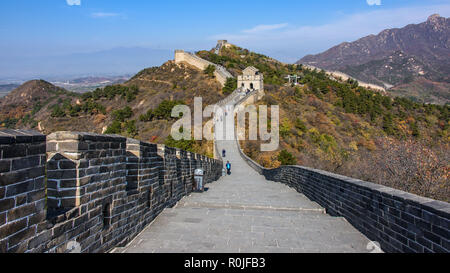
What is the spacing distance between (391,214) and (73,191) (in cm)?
381

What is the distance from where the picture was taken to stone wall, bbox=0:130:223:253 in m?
2.59

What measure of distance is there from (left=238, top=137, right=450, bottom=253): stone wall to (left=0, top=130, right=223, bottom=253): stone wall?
11.0 ft

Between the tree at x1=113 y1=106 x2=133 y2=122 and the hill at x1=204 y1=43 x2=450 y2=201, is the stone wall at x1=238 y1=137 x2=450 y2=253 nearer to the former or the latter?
the hill at x1=204 y1=43 x2=450 y2=201

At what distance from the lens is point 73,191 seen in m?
3.48

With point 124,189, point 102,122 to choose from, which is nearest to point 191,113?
point 102,122

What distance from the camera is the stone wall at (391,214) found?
136 inches

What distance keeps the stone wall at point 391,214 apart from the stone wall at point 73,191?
336 cm

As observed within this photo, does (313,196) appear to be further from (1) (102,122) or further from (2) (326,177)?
(1) (102,122)

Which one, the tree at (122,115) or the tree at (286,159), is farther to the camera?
the tree at (122,115)

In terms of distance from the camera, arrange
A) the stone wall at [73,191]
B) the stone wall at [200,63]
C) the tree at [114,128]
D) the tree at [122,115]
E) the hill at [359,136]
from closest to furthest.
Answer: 1. the stone wall at [73,191]
2. the hill at [359,136]
3. the tree at [114,128]
4. the tree at [122,115]
5. the stone wall at [200,63]

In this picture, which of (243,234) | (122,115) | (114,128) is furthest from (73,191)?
(122,115)

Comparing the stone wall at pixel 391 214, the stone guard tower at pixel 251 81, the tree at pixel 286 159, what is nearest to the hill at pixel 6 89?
Result: the stone guard tower at pixel 251 81

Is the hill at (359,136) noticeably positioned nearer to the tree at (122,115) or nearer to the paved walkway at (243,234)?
the paved walkway at (243,234)

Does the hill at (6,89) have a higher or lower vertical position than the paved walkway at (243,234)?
higher
